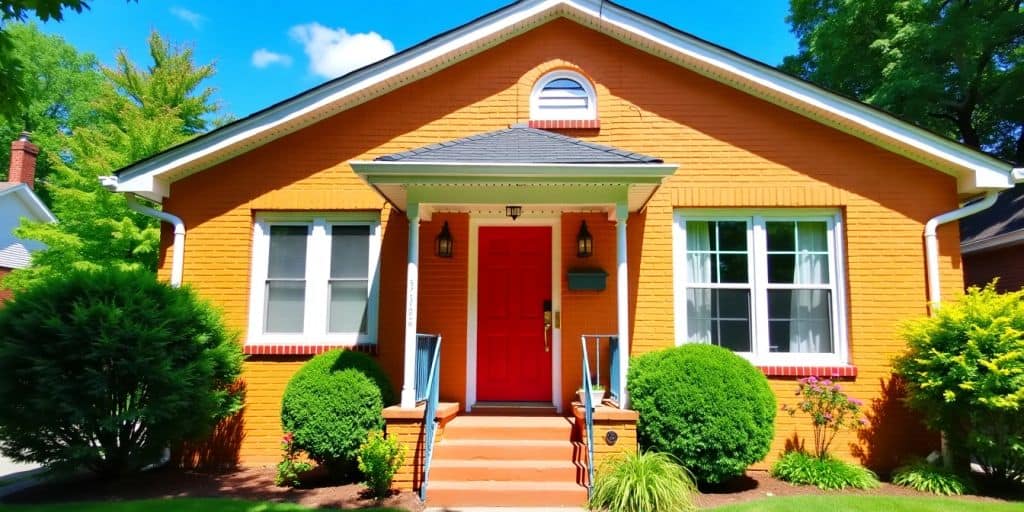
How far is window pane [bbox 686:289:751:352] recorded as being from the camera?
717 centimetres

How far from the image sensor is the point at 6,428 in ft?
18.3

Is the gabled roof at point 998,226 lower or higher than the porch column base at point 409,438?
higher

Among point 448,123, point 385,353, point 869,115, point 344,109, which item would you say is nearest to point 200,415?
point 385,353

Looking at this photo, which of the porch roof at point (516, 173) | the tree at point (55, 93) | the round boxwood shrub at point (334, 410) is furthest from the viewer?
the tree at point (55, 93)

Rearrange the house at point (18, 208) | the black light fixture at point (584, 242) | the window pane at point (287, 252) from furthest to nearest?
the house at point (18, 208)
the window pane at point (287, 252)
the black light fixture at point (584, 242)

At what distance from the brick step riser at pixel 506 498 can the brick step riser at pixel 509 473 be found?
0.24 m

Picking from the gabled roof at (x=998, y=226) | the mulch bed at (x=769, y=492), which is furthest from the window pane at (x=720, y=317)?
the gabled roof at (x=998, y=226)

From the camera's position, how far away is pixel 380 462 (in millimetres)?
5438

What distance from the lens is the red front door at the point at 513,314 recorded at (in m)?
7.41

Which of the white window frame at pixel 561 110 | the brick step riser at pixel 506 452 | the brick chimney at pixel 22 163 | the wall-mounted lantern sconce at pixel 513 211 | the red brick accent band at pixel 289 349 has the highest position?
the brick chimney at pixel 22 163

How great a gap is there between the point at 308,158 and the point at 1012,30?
17.4 metres

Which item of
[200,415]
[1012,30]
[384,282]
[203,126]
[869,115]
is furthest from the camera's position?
[203,126]

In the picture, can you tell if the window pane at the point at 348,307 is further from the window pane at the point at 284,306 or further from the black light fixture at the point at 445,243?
the black light fixture at the point at 445,243

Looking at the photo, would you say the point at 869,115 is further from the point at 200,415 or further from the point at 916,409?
the point at 200,415
